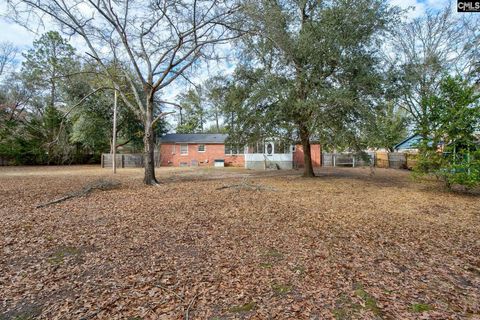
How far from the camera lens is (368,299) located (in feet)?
8.96

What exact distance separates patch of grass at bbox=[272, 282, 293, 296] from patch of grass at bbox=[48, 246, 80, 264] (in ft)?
10.2

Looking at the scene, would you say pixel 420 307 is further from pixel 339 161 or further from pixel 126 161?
pixel 126 161

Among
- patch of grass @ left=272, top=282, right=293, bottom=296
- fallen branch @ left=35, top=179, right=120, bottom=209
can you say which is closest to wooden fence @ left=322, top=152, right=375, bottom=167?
fallen branch @ left=35, top=179, right=120, bottom=209

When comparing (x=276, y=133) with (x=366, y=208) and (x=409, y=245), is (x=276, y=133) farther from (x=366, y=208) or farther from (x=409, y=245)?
(x=409, y=245)

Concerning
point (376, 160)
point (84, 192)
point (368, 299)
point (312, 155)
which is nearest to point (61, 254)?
point (368, 299)

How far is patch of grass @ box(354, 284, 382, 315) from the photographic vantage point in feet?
8.33

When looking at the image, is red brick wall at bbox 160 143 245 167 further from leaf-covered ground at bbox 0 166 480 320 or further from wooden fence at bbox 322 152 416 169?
leaf-covered ground at bbox 0 166 480 320

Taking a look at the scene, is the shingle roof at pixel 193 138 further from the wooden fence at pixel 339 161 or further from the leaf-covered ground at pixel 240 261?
the leaf-covered ground at pixel 240 261

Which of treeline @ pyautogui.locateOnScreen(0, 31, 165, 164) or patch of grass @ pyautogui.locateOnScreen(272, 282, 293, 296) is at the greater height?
treeline @ pyautogui.locateOnScreen(0, 31, 165, 164)

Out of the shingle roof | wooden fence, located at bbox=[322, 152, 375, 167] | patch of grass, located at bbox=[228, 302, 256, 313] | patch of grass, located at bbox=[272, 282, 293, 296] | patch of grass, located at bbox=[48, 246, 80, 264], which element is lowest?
patch of grass, located at bbox=[228, 302, 256, 313]

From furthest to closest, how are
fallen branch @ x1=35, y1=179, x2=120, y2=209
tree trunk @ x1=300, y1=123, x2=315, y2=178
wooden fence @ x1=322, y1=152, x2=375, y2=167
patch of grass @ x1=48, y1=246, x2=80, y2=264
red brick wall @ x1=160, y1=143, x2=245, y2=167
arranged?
red brick wall @ x1=160, y1=143, x2=245, y2=167
wooden fence @ x1=322, y1=152, x2=375, y2=167
tree trunk @ x1=300, y1=123, x2=315, y2=178
fallen branch @ x1=35, y1=179, x2=120, y2=209
patch of grass @ x1=48, y1=246, x2=80, y2=264

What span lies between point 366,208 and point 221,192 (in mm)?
4833

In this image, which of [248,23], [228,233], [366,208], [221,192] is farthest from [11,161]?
[366,208]

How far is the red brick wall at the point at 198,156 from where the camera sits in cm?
2548
